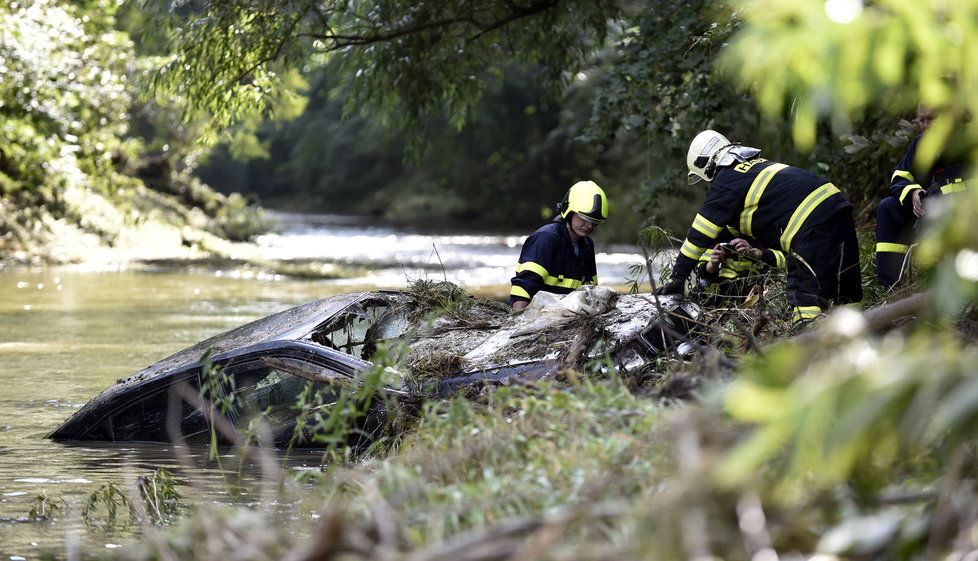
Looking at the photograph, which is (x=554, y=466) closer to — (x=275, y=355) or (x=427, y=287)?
(x=275, y=355)

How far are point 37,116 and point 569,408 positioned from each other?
1891cm

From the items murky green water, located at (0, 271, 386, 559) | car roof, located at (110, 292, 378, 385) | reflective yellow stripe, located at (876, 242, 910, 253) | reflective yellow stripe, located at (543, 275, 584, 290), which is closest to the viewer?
murky green water, located at (0, 271, 386, 559)

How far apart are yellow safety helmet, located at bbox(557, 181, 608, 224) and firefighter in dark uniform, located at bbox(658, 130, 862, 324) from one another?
0.85 meters

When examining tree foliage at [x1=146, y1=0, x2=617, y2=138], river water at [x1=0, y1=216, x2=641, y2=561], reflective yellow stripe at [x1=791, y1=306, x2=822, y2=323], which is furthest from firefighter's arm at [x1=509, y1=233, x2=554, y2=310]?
tree foliage at [x1=146, y1=0, x2=617, y2=138]

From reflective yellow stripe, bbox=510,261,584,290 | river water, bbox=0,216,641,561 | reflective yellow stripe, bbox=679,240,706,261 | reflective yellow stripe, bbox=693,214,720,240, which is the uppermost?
reflective yellow stripe, bbox=693,214,720,240

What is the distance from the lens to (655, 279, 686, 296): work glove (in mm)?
7156

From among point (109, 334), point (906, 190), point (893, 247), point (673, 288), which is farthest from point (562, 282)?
point (109, 334)

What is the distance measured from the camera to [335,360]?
21.5 ft

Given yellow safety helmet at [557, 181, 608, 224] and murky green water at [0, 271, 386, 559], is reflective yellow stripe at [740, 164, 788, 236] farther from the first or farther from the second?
murky green water at [0, 271, 386, 559]

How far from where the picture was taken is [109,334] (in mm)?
12812

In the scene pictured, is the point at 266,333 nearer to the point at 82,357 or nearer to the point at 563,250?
the point at 563,250

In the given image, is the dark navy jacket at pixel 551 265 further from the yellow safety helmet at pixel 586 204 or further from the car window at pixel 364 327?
the car window at pixel 364 327

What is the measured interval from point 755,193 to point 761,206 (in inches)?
3.7

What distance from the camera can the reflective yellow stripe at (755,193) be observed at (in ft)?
24.0
